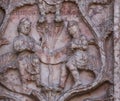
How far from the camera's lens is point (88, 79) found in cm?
547

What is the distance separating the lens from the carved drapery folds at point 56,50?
17.7 feet

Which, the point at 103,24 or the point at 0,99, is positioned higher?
the point at 103,24

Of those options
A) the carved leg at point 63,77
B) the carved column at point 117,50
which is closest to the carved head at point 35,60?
the carved leg at point 63,77

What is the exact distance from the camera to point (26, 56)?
5473 mm

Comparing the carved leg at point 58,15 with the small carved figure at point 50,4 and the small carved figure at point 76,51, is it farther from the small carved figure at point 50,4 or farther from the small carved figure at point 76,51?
the small carved figure at point 76,51

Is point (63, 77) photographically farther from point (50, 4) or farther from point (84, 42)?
point (50, 4)

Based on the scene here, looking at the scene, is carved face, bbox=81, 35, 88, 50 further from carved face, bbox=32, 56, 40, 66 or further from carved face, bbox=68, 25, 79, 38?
carved face, bbox=32, 56, 40, 66

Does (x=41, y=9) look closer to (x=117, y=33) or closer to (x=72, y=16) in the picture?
(x=72, y=16)

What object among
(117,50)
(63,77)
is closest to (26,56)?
(63,77)

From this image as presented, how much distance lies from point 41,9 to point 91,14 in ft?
1.55

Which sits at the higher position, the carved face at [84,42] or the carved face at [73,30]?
the carved face at [73,30]

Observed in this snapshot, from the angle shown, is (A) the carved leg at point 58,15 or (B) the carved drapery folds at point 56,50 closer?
(B) the carved drapery folds at point 56,50

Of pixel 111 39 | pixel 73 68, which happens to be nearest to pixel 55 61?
pixel 73 68

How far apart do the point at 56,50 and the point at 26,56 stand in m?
0.29
